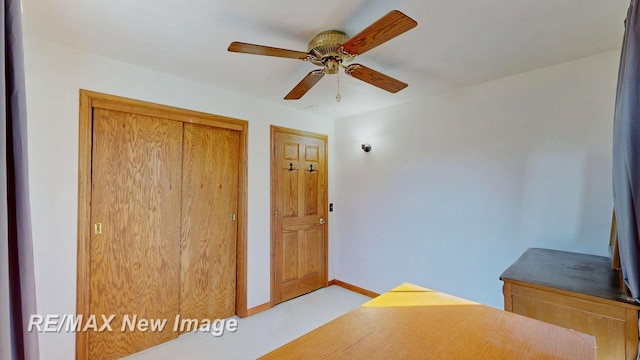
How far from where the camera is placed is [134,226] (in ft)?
7.61

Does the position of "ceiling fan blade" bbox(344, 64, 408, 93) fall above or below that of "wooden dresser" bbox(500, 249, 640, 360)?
above

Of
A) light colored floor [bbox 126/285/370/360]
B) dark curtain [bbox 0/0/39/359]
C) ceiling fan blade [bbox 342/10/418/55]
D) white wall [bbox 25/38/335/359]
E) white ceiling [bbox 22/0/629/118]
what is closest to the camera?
dark curtain [bbox 0/0/39/359]

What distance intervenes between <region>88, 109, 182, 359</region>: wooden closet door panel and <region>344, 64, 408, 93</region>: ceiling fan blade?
5.58 feet

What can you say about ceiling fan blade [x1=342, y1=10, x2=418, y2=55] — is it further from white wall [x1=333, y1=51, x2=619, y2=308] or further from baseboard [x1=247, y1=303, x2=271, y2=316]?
baseboard [x1=247, y1=303, x2=271, y2=316]

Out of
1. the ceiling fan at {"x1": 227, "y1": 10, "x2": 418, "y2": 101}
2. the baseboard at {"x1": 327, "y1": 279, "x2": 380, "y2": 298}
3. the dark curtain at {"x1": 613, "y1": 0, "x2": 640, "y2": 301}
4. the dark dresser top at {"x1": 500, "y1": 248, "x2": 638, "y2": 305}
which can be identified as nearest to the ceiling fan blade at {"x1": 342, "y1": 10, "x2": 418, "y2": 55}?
the ceiling fan at {"x1": 227, "y1": 10, "x2": 418, "y2": 101}

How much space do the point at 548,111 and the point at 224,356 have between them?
10.9 ft

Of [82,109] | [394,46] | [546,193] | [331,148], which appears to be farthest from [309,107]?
[546,193]

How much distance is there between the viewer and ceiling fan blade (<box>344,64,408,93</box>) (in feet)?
5.91

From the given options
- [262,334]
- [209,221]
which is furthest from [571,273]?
[209,221]

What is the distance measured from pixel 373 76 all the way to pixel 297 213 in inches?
81.9

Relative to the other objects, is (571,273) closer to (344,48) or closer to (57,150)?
(344,48)

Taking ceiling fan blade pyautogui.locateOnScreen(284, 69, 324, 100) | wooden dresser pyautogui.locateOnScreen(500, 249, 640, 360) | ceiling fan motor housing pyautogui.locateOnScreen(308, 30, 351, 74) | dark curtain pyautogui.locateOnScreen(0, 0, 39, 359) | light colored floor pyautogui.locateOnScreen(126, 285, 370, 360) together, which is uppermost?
ceiling fan motor housing pyautogui.locateOnScreen(308, 30, 351, 74)

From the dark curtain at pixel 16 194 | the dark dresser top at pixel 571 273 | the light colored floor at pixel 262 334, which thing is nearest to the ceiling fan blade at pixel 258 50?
the dark curtain at pixel 16 194

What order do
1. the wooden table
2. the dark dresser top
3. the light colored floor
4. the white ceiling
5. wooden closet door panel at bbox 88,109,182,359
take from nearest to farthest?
the wooden table < the dark dresser top < the white ceiling < wooden closet door panel at bbox 88,109,182,359 < the light colored floor
